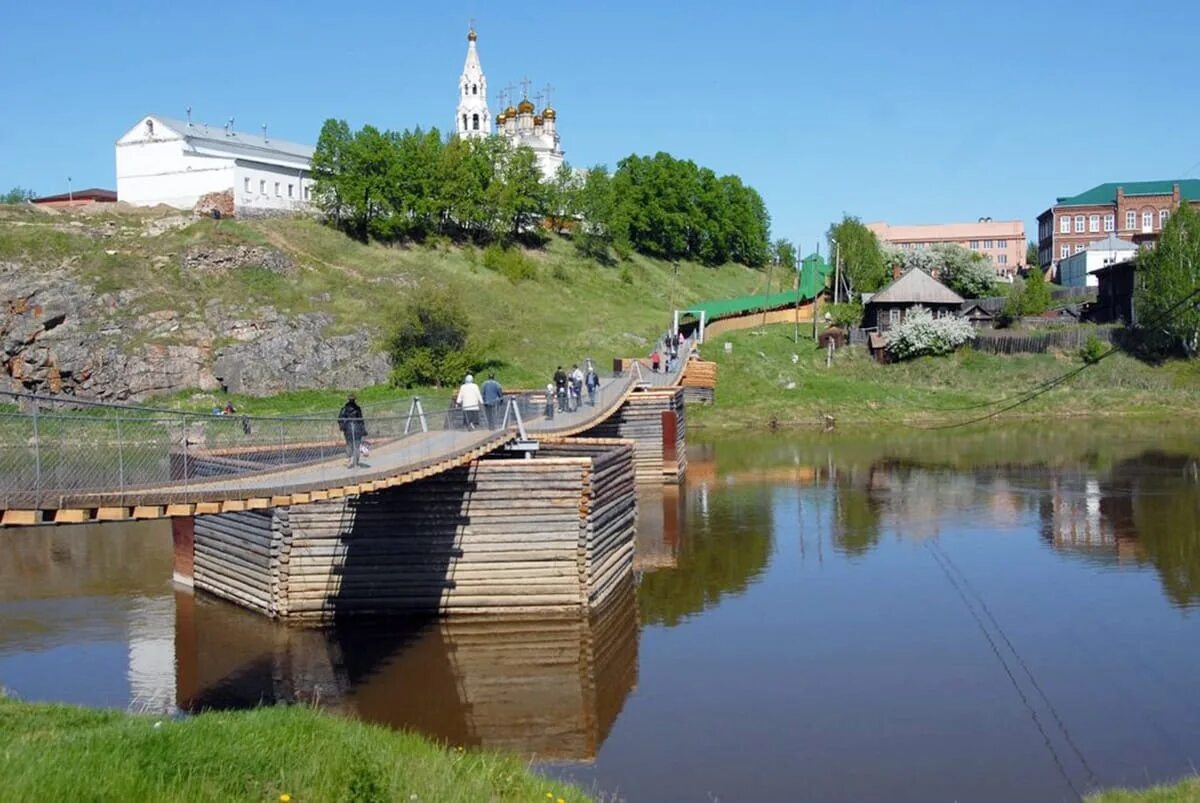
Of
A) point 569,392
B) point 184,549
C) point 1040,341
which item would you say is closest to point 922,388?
point 1040,341

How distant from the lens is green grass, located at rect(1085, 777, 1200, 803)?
623 inches

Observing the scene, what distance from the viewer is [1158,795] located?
16.2 meters

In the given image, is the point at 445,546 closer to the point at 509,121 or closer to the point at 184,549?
the point at 184,549

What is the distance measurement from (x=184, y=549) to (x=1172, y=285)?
67.8 metres

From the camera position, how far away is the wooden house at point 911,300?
88062 millimetres

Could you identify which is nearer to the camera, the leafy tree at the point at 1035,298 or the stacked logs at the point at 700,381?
the stacked logs at the point at 700,381

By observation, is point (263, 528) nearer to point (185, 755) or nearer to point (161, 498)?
point (161, 498)

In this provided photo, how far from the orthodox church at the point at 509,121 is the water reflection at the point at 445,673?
82977mm

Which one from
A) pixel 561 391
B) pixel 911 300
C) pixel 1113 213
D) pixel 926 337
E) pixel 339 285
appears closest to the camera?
pixel 561 391

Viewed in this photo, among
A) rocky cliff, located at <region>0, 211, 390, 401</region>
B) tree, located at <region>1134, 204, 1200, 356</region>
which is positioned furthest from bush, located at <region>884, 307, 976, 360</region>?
rocky cliff, located at <region>0, 211, 390, 401</region>

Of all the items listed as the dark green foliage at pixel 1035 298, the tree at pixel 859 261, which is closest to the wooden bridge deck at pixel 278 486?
the dark green foliage at pixel 1035 298

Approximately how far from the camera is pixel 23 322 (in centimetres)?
6650

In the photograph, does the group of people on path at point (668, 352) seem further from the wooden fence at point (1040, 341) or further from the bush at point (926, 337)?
the wooden fence at point (1040, 341)

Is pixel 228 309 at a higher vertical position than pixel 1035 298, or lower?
lower
